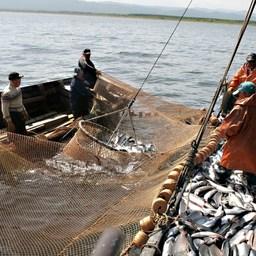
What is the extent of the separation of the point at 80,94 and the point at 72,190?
18.1 ft

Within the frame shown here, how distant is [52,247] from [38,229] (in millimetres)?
610

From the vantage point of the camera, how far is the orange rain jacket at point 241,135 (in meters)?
6.59

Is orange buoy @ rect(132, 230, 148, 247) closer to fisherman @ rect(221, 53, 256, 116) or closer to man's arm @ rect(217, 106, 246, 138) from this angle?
man's arm @ rect(217, 106, 246, 138)

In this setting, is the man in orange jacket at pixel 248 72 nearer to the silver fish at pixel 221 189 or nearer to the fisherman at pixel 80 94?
the silver fish at pixel 221 189

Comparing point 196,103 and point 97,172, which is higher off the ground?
point 97,172

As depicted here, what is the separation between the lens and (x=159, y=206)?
5.78 meters

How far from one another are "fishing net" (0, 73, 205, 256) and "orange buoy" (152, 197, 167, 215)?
0.37 metres

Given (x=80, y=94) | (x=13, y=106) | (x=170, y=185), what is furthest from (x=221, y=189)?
(x=80, y=94)

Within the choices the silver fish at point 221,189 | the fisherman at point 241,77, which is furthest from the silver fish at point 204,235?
the fisherman at point 241,77

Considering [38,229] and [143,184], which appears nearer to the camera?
[38,229]

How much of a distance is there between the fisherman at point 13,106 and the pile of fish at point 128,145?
1.99 metres

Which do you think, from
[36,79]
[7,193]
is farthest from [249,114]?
[36,79]

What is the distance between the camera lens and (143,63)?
34.3 meters

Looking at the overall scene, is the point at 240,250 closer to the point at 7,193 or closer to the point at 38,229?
the point at 38,229
